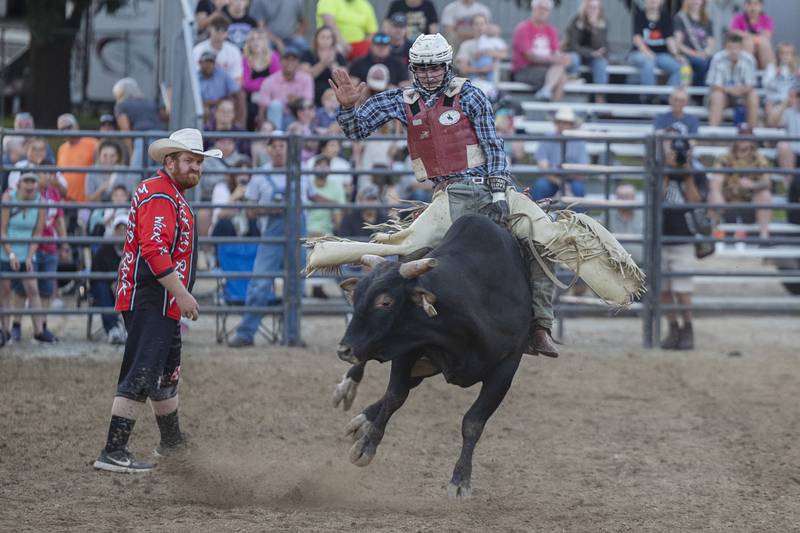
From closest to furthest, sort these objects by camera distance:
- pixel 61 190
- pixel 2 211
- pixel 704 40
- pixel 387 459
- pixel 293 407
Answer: pixel 387 459
pixel 293 407
pixel 2 211
pixel 61 190
pixel 704 40

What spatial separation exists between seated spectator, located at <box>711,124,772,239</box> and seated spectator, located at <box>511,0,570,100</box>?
8.63 feet

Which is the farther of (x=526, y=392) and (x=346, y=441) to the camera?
(x=526, y=392)

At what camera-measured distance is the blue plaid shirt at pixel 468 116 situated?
660 cm

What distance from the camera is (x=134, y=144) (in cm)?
1225

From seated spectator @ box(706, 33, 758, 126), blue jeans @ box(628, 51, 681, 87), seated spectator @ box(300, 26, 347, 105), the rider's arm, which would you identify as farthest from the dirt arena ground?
blue jeans @ box(628, 51, 681, 87)

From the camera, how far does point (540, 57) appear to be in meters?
15.9

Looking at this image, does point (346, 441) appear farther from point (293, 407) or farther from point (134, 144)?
point (134, 144)

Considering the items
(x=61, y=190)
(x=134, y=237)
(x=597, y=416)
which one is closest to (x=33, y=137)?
(x=61, y=190)

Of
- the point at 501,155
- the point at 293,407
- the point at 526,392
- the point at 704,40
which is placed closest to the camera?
the point at 501,155

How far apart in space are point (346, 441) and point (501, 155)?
2386mm

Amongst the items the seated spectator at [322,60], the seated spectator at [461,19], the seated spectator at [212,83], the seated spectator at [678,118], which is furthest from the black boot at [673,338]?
the seated spectator at [461,19]

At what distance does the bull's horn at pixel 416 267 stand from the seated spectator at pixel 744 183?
8.29m

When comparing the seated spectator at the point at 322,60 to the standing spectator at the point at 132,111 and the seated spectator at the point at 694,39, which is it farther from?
the seated spectator at the point at 694,39

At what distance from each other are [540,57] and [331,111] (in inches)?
138
